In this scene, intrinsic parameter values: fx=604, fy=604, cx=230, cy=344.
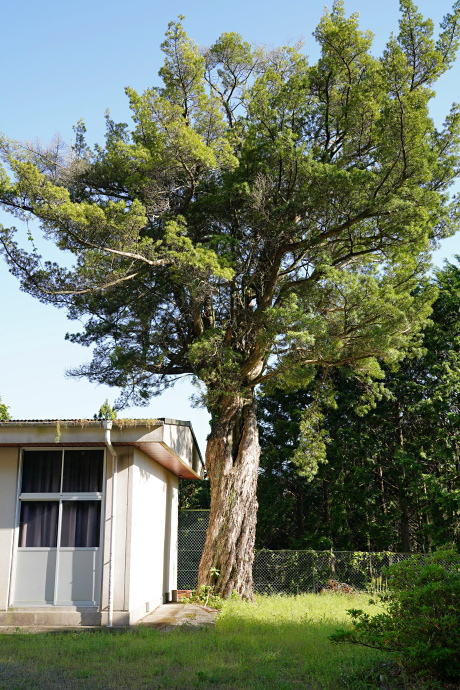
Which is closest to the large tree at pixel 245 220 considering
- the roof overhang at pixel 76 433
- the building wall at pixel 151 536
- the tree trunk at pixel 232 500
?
the tree trunk at pixel 232 500

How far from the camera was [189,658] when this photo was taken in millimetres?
7117

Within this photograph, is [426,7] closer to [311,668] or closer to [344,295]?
[344,295]

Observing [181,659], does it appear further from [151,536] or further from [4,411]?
[4,411]

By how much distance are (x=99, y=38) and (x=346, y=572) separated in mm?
14733

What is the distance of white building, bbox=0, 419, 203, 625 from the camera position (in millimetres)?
9414

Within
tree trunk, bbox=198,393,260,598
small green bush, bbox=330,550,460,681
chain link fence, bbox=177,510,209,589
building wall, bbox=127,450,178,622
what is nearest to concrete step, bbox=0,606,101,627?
building wall, bbox=127,450,178,622

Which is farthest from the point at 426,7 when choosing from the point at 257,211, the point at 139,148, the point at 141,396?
the point at 141,396

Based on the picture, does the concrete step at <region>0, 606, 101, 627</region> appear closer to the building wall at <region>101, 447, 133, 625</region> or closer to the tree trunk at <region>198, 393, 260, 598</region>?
the building wall at <region>101, 447, 133, 625</region>

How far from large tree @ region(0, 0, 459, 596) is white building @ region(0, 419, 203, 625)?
3202 millimetres

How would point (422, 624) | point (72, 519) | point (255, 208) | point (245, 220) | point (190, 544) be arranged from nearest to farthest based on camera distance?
point (422, 624) → point (72, 519) → point (255, 208) → point (245, 220) → point (190, 544)

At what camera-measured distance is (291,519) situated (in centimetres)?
2283

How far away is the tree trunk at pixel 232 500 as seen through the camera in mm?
13016

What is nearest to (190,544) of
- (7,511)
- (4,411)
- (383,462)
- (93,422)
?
(383,462)

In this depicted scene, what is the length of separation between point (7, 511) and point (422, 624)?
677 cm
